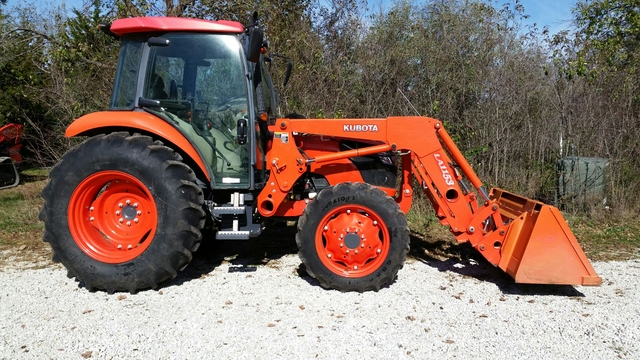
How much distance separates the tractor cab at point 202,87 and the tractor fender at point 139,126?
0.18ft

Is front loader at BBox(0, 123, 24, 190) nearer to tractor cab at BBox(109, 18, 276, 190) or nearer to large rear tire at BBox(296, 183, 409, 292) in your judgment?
tractor cab at BBox(109, 18, 276, 190)

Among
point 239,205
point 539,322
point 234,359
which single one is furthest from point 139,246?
point 539,322

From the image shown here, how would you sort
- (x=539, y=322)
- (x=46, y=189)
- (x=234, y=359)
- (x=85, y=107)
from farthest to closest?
(x=85, y=107)
(x=46, y=189)
(x=539, y=322)
(x=234, y=359)

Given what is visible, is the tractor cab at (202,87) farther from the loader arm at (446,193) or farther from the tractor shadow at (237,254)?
the tractor shadow at (237,254)

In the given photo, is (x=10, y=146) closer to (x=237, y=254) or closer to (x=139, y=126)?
(x=237, y=254)

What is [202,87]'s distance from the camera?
15.2 ft

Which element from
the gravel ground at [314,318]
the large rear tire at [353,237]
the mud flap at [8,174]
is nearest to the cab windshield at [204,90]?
the large rear tire at [353,237]

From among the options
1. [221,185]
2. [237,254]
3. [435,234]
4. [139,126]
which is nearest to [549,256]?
[435,234]

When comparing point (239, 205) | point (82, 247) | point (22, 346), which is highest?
point (239, 205)

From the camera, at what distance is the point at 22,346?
Answer: 134 inches

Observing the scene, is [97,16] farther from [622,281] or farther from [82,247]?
[622,281]

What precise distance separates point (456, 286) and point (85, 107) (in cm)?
762

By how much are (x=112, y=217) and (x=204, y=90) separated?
157cm

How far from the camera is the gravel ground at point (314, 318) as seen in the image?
3346 mm
